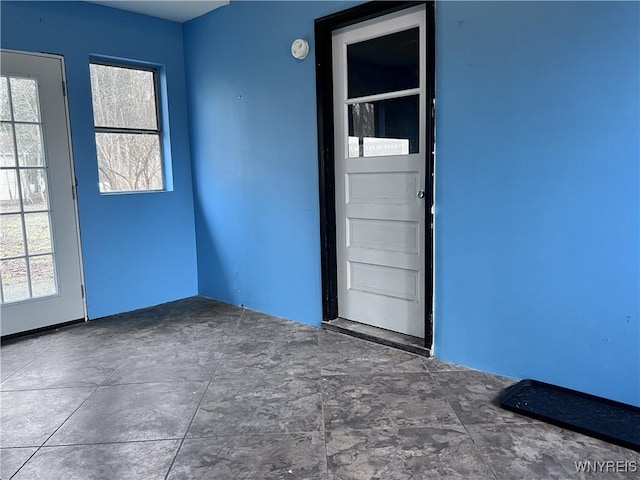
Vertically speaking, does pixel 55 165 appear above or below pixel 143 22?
below

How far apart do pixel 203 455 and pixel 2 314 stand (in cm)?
242

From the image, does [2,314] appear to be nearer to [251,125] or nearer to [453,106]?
[251,125]

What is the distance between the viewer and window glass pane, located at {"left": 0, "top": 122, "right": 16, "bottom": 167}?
3.42m

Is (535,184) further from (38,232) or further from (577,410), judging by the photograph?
(38,232)

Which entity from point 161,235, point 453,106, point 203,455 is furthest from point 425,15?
point 161,235

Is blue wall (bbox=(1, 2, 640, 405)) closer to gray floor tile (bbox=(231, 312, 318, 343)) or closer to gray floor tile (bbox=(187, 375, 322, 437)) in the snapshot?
gray floor tile (bbox=(231, 312, 318, 343))

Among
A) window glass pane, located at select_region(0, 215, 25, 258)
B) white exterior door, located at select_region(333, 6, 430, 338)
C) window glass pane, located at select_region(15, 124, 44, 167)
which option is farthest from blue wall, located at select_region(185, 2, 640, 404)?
window glass pane, located at select_region(0, 215, 25, 258)

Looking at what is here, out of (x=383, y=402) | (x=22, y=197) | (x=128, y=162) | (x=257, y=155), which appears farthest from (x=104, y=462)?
(x=128, y=162)

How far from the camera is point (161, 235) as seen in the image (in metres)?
4.38

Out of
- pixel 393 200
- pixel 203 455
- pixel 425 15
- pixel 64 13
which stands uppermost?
pixel 64 13

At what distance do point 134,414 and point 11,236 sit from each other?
200 centimetres

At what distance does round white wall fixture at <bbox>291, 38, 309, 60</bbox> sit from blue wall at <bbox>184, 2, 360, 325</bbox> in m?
0.05

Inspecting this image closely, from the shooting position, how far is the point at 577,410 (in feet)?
7.36

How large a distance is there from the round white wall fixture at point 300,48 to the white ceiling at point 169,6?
902 mm
